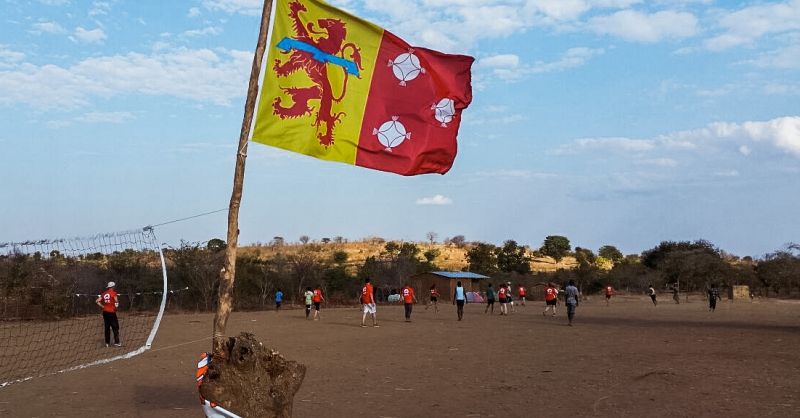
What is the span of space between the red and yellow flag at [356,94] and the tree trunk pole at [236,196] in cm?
25

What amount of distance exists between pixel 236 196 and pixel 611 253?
10678 cm

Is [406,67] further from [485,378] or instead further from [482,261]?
[482,261]

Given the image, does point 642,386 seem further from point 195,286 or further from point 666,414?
point 195,286

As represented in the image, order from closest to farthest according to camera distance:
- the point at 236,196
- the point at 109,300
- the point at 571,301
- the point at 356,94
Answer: the point at 236,196
the point at 356,94
the point at 109,300
the point at 571,301

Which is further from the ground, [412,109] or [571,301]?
[412,109]

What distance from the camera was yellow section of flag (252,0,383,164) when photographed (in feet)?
27.0

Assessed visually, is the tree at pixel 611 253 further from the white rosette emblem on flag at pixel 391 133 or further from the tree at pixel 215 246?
the white rosette emblem on flag at pixel 391 133

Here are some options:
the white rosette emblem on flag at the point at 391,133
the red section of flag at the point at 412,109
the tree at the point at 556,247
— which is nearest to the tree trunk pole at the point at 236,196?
the red section of flag at the point at 412,109

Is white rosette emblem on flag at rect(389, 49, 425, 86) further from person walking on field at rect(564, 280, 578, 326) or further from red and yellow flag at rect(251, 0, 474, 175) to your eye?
person walking on field at rect(564, 280, 578, 326)

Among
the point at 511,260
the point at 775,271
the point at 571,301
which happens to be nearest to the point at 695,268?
the point at 775,271

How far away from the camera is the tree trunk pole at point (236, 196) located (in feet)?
24.1

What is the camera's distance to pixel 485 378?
12805 millimetres

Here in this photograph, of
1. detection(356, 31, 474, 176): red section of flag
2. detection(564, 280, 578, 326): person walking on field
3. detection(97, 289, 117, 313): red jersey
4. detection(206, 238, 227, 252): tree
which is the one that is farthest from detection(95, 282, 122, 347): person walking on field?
detection(206, 238, 227, 252): tree

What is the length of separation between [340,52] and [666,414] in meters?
6.20
